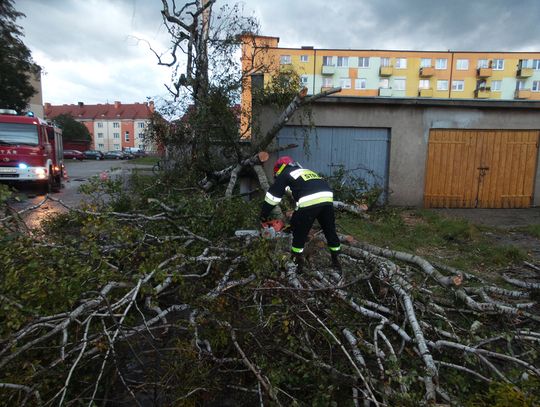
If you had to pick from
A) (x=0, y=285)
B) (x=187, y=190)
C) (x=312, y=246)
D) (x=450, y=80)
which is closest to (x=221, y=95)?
(x=187, y=190)

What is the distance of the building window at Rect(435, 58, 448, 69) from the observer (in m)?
46.9

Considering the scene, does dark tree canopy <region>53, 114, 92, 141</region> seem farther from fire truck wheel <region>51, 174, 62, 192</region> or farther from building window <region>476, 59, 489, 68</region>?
building window <region>476, 59, 489, 68</region>

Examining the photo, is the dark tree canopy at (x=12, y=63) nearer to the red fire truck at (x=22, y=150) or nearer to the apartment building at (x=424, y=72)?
the red fire truck at (x=22, y=150)

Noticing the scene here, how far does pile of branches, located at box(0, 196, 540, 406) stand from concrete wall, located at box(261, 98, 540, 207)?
5769 millimetres

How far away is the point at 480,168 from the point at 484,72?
45.9 m

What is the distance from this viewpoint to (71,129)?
50125 mm

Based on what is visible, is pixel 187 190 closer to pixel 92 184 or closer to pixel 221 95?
pixel 221 95

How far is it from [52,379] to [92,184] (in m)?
2.84

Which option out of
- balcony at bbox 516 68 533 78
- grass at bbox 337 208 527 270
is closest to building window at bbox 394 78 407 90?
balcony at bbox 516 68 533 78

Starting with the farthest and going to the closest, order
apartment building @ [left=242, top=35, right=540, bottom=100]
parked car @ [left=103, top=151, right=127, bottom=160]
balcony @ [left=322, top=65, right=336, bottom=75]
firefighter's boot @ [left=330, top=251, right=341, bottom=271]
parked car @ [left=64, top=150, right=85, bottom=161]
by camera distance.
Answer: parked car @ [left=103, top=151, right=127, bottom=160], balcony @ [left=322, top=65, right=336, bottom=75], apartment building @ [left=242, top=35, right=540, bottom=100], parked car @ [left=64, top=150, right=85, bottom=161], firefighter's boot @ [left=330, top=251, right=341, bottom=271]

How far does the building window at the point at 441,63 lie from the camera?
4691cm

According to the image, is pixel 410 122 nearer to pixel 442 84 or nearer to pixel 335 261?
pixel 335 261

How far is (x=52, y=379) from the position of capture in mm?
2398

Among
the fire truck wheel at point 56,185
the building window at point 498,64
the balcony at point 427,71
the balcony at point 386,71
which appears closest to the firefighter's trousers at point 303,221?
the fire truck wheel at point 56,185
